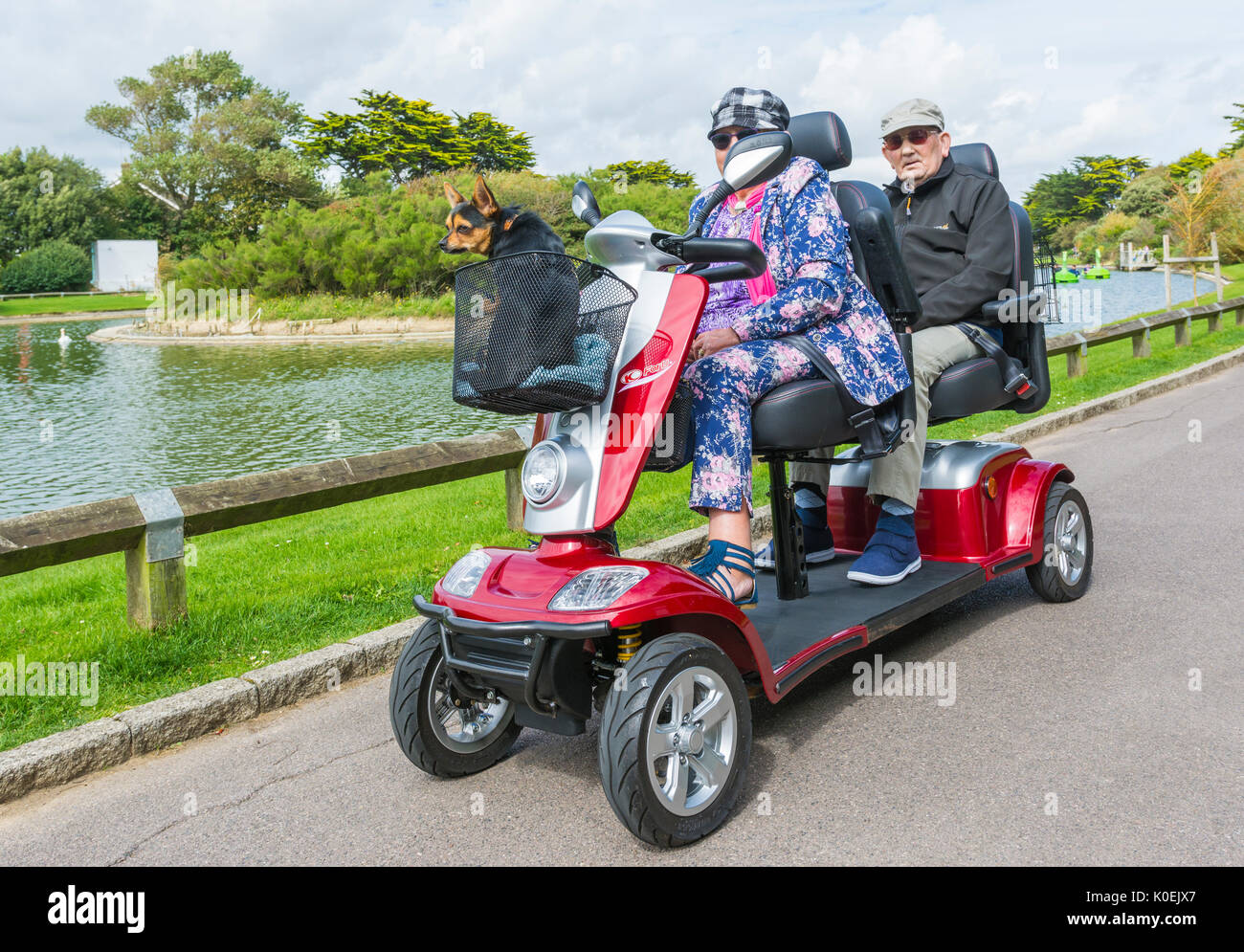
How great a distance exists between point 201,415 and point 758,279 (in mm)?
15835

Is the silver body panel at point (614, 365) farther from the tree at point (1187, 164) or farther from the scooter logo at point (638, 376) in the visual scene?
the tree at point (1187, 164)

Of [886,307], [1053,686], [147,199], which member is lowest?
[1053,686]

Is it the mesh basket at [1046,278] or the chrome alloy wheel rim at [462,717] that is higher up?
the mesh basket at [1046,278]

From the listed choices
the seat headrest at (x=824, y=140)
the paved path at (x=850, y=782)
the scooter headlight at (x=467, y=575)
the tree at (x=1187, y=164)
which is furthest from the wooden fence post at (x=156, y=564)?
the tree at (x=1187, y=164)

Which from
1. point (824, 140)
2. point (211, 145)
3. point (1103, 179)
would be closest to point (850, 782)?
point (824, 140)

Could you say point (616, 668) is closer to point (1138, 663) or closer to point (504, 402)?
point (504, 402)

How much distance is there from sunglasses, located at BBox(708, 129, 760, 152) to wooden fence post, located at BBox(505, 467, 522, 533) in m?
2.88

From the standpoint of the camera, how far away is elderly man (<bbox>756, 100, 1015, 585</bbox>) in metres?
4.25

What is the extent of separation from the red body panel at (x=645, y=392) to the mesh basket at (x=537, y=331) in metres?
0.09

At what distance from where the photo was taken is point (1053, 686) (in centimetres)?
376

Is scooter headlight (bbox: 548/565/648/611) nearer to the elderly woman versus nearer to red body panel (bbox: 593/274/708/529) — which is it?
red body panel (bbox: 593/274/708/529)

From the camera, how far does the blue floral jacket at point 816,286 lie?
360 cm
